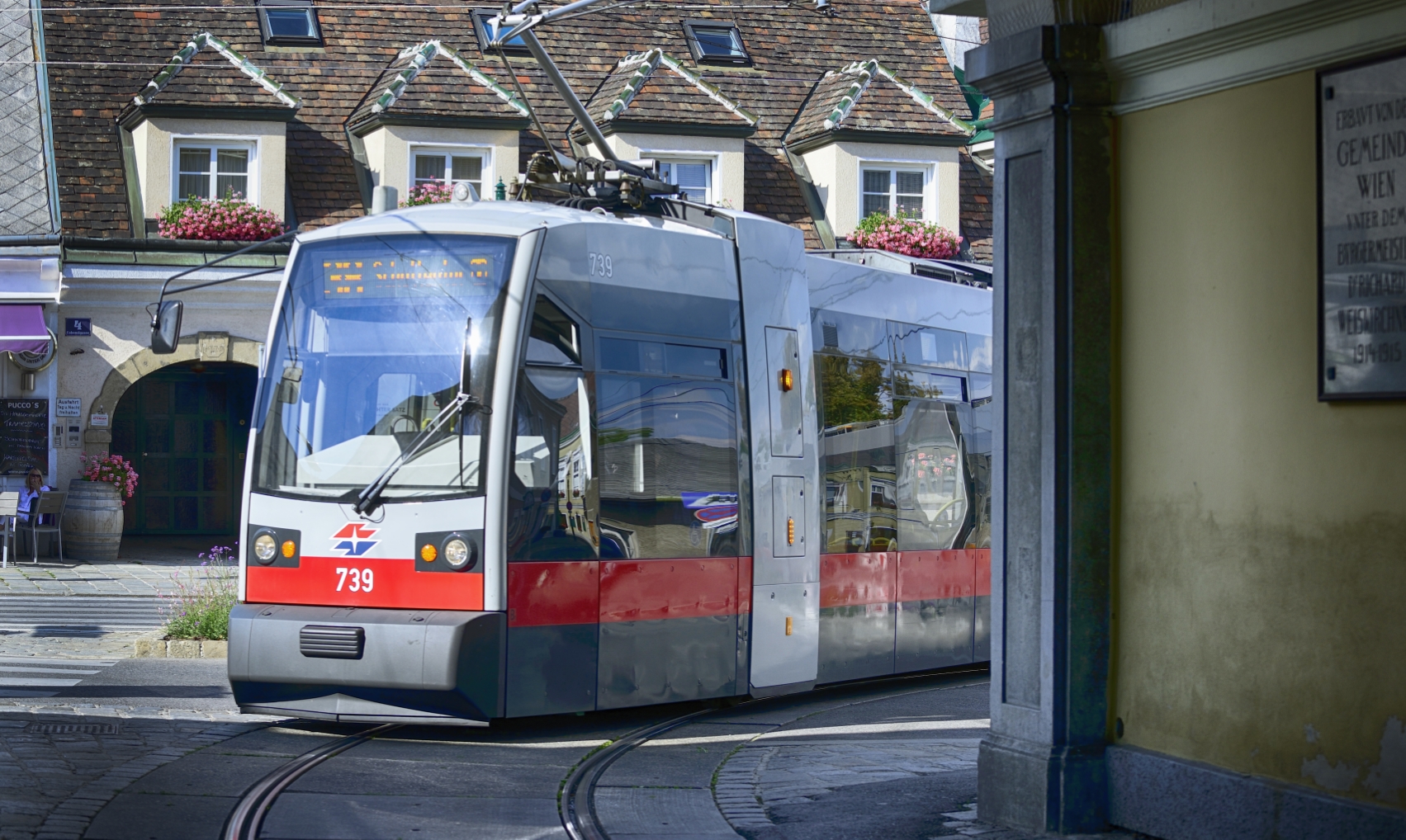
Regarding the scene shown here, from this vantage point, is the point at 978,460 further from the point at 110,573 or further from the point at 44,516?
the point at 44,516

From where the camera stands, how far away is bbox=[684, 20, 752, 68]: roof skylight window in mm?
27609

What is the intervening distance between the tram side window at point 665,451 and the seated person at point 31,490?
43.9 ft

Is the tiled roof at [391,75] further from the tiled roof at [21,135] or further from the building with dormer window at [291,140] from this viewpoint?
the tiled roof at [21,135]

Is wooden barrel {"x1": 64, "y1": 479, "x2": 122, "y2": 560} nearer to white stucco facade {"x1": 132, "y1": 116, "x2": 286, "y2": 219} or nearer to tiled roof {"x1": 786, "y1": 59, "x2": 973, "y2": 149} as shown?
white stucco facade {"x1": 132, "y1": 116, "x2": 286, "y2": 219}

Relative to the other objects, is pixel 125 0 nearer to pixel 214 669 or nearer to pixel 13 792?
pixel 214 669

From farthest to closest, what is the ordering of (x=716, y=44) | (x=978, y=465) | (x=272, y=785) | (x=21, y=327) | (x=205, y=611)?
(x=716, y=44), (x=21, y=327), (x=205, y=611), (x=978, y=465), (x=272, y=785)

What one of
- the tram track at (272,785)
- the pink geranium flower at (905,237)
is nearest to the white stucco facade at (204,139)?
the pink geranium flower at (905,237)

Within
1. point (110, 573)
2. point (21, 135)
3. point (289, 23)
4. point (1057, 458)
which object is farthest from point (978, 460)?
point (289, 23)

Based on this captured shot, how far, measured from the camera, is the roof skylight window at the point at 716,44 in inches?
1087

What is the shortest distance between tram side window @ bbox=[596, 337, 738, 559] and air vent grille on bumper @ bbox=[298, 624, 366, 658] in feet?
4.82

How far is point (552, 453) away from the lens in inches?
360

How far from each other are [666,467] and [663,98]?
1636 cm

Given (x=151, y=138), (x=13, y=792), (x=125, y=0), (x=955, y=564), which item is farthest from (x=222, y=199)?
(x=13, y=792)

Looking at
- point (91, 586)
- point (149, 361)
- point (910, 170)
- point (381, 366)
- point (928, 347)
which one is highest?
point (910, 170)
